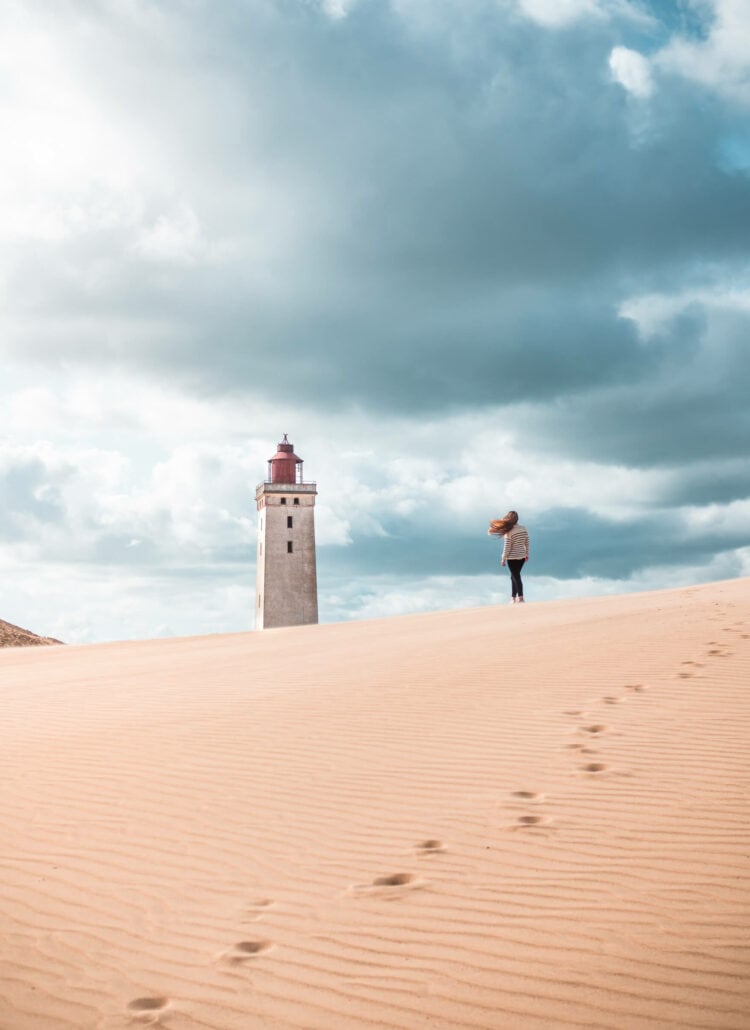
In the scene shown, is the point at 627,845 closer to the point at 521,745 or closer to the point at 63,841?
the point at 521,745

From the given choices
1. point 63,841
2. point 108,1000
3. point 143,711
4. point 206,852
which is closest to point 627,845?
point 206,852

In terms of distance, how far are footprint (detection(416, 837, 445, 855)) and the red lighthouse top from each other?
4176 cm

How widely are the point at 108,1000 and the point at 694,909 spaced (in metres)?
2.58

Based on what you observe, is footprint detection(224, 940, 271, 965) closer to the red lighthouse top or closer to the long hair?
the long hair

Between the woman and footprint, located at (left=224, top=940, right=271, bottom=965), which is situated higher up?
the woman

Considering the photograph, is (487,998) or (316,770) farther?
(316,770)

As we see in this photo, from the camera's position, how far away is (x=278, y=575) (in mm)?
45281

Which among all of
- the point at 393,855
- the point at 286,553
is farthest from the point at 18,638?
the point at 393,855

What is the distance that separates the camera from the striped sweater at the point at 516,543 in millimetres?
18406

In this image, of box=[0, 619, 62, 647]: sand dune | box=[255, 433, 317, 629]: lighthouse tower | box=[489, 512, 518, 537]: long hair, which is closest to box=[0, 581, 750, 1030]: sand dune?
box=[489, 512, 518, 537]: long hair

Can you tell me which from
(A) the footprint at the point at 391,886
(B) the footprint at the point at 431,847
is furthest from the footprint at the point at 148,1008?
(B) the footprint at the point at 431,847

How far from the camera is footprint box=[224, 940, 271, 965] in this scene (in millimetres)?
3955

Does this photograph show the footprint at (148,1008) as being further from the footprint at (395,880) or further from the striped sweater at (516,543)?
the striped sweater at (516,543)

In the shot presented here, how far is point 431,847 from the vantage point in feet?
16.3
